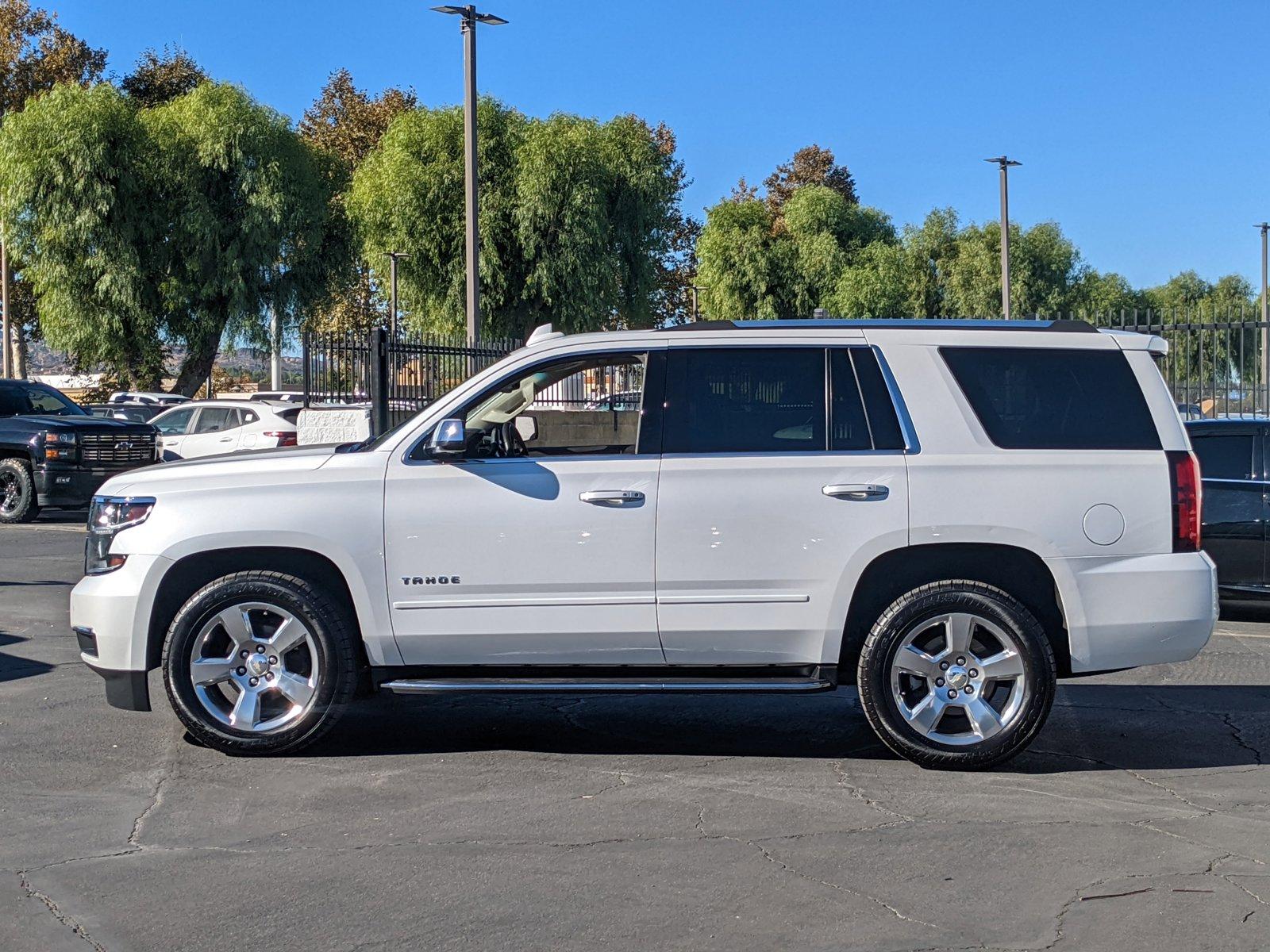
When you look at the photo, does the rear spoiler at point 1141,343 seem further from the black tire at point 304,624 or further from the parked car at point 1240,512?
the parked car at point 1240,512

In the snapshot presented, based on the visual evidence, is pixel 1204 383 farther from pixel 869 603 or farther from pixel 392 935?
pixel 392 935

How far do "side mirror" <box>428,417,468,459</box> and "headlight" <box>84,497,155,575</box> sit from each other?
4.25ft

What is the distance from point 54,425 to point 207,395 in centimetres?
3786

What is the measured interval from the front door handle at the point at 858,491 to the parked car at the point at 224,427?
15.5 m

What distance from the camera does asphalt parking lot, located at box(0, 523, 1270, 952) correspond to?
445 centimetres

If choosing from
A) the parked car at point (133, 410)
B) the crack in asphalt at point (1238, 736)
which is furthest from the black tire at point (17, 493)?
the crack in asphalt at point (1238, 736)

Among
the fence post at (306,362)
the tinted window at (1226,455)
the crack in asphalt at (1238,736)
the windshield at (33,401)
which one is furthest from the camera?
the windshield at (33,401)

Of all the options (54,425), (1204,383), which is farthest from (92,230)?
(1204,383)

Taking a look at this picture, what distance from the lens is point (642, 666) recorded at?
6477mm

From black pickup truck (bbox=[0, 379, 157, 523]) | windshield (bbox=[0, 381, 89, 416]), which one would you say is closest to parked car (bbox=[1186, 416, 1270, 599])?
black pickup truck (bbox=[0, 379, 157, 523])

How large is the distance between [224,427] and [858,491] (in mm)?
17331

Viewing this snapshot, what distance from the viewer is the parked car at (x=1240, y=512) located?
1072cm

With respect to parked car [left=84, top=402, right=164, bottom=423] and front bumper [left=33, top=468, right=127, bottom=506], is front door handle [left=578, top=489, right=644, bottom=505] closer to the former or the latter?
front bumper [left=33, top=468, right=127, bottom=506]

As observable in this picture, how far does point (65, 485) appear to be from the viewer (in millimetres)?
19562
